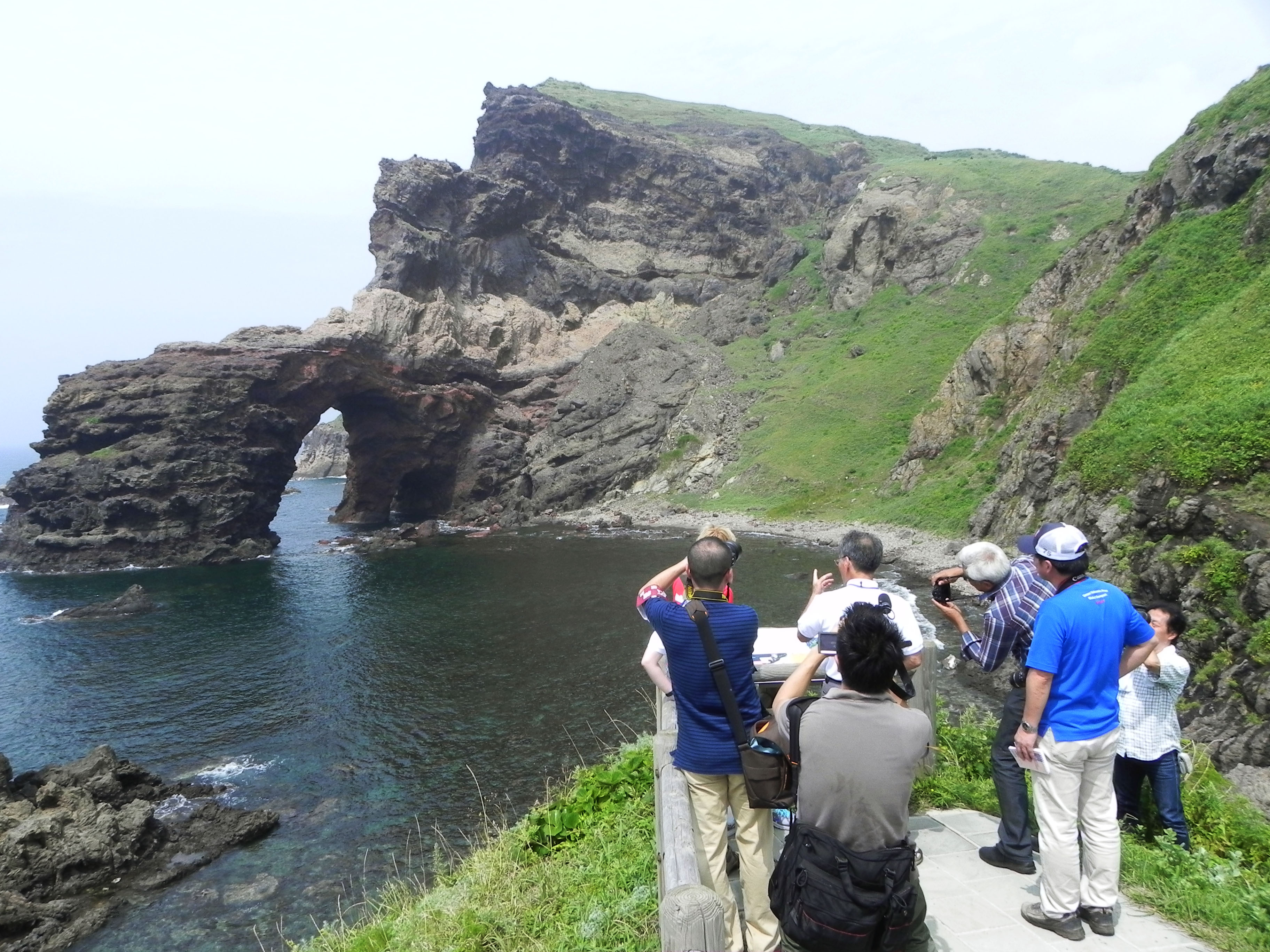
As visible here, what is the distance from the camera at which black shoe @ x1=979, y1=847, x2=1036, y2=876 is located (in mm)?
5906

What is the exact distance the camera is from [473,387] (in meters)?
75.3

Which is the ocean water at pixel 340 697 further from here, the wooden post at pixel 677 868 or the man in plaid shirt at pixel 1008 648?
the man in plaid shirt at pixel 1008 648

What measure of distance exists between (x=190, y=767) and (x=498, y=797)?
9.36 metres

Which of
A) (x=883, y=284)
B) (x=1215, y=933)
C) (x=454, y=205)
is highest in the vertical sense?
(x=454, y=205)

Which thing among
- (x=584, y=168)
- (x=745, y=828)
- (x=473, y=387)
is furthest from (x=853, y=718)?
(x=584, y=168)

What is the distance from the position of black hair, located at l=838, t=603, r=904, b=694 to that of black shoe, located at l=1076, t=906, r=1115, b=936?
2.75m

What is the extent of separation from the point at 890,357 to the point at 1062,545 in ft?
221

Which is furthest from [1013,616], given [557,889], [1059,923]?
[557,889]

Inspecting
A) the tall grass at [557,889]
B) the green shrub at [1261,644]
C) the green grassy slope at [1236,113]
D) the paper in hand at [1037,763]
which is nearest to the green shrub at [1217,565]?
the green shrub at [1261,644]

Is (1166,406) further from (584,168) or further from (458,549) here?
(584,168)

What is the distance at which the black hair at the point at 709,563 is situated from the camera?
502 cm

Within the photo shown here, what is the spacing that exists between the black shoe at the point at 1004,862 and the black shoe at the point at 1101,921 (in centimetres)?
65

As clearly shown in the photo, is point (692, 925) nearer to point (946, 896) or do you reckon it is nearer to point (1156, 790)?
point (946, 896)

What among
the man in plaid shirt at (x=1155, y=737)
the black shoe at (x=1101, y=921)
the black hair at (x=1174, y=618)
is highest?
the black hair at (x=1174, y=618)
